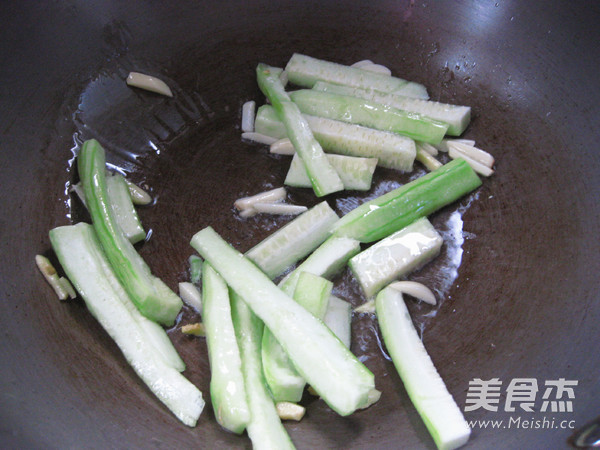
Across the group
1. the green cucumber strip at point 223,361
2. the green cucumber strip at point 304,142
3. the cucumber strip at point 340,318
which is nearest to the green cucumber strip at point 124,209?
the green cucumber strip at point 223,361

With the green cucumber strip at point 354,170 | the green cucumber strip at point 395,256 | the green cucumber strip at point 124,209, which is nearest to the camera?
the green cucumber strip at point 395,256

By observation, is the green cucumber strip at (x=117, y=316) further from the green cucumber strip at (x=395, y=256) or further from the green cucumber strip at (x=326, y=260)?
the green cucumber strip at (x=395, y=256)

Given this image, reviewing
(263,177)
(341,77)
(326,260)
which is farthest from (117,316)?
(341,77)

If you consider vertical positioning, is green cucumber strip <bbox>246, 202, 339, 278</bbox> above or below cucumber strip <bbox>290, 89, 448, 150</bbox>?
below

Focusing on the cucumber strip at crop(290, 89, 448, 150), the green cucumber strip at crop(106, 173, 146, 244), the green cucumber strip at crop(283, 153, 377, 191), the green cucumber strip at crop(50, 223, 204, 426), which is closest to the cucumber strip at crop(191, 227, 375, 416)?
the green cucumber strip at crop(50, 223, 204, 426)

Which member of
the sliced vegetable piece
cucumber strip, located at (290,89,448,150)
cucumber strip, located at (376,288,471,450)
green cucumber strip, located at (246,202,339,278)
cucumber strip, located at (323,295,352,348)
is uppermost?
the sliced vegetable piece

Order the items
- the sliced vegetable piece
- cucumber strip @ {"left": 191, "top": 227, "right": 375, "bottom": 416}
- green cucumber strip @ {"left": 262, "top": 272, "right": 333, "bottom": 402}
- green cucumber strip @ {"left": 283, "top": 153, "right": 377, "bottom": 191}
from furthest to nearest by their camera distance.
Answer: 1. the sliced vegetable piece
2. green cucumber strip @ {"left": 283, "top": 153, "right": 377, "bottom": 191}
3. green cucumber strip @ {"left": 262, "top": 272, "right": 333, "bottom": 402}
4. cucumber strip @ {"left": 191, "top": 227, "right": 375, "bottom": 416}

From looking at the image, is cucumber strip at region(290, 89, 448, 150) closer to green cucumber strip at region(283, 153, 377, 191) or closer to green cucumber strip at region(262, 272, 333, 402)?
green cucumber strip at region(283, 153, 377, 191)
